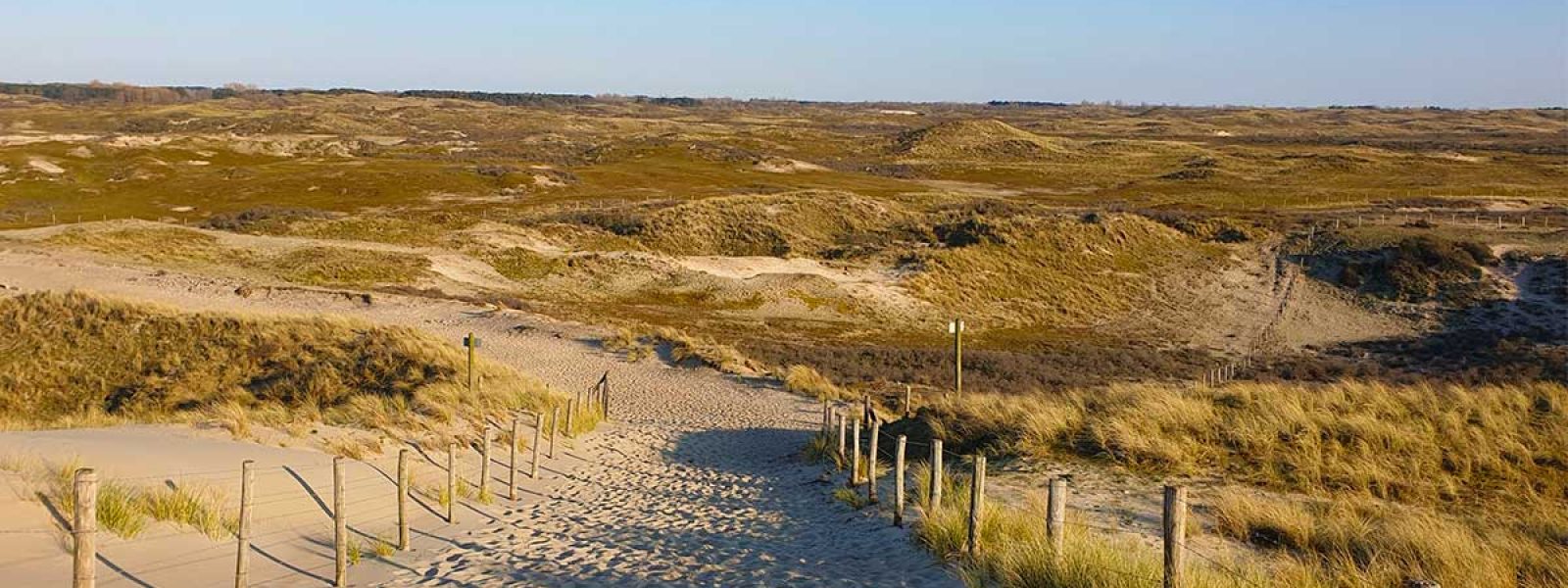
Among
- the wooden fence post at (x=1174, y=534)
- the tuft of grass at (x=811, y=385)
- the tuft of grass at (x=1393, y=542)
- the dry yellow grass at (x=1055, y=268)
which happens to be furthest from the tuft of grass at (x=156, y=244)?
the wooden fence post at (x=1174, y=534)

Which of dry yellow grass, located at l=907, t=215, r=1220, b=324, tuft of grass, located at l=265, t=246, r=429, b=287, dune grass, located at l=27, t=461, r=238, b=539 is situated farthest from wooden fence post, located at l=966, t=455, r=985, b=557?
tuft of grass, located at l=265, t=246, r=429, b=287

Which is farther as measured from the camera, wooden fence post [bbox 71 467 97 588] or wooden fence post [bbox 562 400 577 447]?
wooden fence post [bbox 562 400 577 447]

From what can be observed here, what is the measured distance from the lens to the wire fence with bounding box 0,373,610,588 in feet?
29.9

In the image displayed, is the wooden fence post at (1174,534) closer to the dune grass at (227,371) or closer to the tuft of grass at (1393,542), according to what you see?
the tuft of grass at (1393,542)

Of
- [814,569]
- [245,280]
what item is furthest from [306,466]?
[245,280]

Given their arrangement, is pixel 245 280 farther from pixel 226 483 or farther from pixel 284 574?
pixel 284 574

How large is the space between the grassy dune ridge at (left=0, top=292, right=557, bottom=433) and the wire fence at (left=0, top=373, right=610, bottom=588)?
4.43 meters

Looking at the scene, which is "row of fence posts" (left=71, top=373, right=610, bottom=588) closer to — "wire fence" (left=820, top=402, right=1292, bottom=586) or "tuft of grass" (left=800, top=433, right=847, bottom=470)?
"tuft of grass" (left=800, top=433, right=847, bottom=470)

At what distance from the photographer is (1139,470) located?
46.2 feet

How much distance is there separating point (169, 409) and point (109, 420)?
7.94ft

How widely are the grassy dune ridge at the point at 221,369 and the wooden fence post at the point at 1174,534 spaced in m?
14.3

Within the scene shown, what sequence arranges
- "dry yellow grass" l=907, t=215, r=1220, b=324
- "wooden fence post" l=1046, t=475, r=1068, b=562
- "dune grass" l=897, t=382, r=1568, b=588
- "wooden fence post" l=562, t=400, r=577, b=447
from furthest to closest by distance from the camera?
"dry yellow grass" l=907, t=215, r=1220, b=324, "wooden fence post" l=562, t=400, r=577, b=447, "dune grass" l=897, t=382, r=1568, b=588, "wooden fence post" l=1046, t=475, r=1068, b=562

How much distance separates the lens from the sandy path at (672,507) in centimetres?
1084

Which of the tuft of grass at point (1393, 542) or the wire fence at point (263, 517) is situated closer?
the tuft of grass at point (1393, 542)
